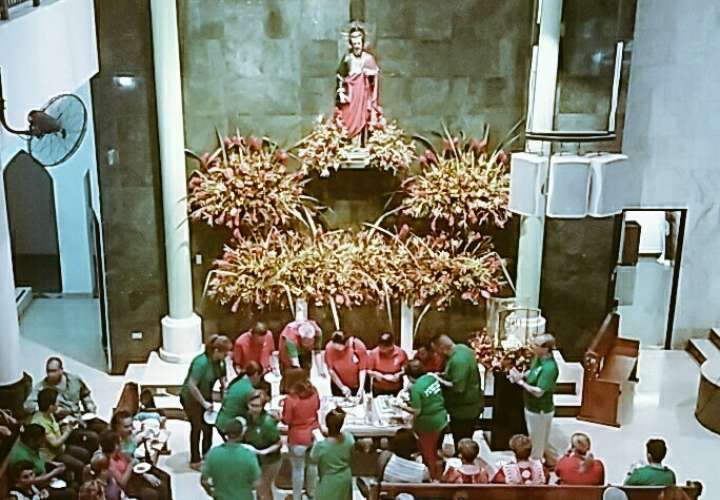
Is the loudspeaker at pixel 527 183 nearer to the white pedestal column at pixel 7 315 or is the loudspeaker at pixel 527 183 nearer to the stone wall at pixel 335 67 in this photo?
the stone wall at pixel 335 67

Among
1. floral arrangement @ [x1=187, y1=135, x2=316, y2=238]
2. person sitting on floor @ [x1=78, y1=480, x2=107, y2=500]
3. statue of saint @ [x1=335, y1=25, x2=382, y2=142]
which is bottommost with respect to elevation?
person sitting on floor @ [x1=78, y1=480, x2=107, y2=500]

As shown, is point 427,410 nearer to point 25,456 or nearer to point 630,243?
point 25,456

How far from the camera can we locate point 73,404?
891 centimetres

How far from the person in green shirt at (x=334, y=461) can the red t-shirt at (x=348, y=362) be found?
5.85ft

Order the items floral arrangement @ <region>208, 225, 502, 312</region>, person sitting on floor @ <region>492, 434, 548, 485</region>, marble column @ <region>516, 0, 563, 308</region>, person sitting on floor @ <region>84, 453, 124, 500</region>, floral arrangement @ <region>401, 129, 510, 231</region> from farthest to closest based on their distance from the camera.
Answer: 1. floral arrangement @ <region>401, 129, 510, 231</region>
2. floral arrangement @ <region>208, 225, 502, 312</region>
3. marble column @ <region>516, 0, 563, 308</region>
4. person sitting on floor @ <region>492, 434, 548, 485</region>
5. person sitting on floor @ <region>84, 453, 124, 500</region>

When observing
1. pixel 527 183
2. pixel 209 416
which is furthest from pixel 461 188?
pixel 209 416

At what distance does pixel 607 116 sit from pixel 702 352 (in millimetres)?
3309

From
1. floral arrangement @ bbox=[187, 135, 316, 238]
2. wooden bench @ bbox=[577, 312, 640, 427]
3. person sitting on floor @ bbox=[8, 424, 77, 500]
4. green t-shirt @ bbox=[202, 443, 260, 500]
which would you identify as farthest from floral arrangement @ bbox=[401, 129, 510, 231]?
person sitting on floor @ bbox=[8, 424, 77, 500]

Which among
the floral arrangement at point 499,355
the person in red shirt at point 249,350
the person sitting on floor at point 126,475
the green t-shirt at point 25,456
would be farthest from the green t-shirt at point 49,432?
the floral arrangement at point 499,355

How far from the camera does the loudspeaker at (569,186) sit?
10.1 m

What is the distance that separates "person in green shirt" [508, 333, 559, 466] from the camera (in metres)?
9.30

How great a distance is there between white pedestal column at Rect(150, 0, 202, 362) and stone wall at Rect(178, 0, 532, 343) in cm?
21

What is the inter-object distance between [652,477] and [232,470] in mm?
3146

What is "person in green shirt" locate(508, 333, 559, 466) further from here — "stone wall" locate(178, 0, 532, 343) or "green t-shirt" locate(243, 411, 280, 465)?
"stone wall" locate(178, 0, 532, 343)
